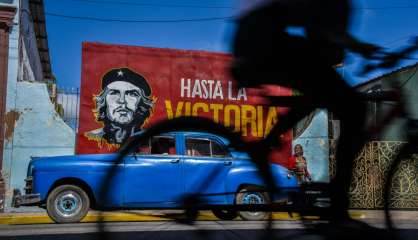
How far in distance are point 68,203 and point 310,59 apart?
7512mm

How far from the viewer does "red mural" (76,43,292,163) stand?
13758 millimetres

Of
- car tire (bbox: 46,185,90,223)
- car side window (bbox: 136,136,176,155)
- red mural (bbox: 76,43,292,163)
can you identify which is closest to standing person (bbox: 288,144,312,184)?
red mural (bbox: 76,43,292,163)

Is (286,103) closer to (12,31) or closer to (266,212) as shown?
(266,212)

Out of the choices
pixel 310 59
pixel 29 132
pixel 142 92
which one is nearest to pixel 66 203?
pixel 29 132

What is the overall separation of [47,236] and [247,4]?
17.2 ft

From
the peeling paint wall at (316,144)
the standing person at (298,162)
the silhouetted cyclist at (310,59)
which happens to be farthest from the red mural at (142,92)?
the silhouetted cyclist at (310,59)

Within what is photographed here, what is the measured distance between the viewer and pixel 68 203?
9.45m

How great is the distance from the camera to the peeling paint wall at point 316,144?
1491cm

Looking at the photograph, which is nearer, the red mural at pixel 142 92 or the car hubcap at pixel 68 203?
the car hubcap at pixel 68 203

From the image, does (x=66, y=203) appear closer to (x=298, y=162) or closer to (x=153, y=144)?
(x=153, y=144)

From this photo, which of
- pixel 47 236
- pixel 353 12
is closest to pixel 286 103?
pixel 353 12

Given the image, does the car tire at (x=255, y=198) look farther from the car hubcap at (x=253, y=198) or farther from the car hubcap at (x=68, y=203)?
the car hubcap at (x=68, y=203)

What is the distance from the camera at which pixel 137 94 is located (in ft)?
46.5

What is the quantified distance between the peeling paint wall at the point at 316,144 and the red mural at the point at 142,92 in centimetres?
161
